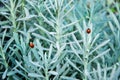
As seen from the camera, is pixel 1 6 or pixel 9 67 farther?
pixel 1 6

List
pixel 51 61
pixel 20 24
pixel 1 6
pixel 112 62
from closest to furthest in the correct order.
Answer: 1. pixel 51 61
2. pixel 112 62
3. pixel 20 24
4. pixel 1 6

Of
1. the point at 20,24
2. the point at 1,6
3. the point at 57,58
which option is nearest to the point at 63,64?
the point at 57,58

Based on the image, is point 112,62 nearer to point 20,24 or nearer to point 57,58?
point 57,58

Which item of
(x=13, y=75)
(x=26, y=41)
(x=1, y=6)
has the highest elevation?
(x=1, y=6)

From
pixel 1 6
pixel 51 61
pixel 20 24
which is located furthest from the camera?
pixel 1 6

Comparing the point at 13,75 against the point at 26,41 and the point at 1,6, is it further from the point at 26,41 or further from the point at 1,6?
the point at 1,6

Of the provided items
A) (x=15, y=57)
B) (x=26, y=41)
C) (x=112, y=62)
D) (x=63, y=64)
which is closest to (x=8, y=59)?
(x=15, y=57)

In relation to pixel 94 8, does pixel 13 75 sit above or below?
below
